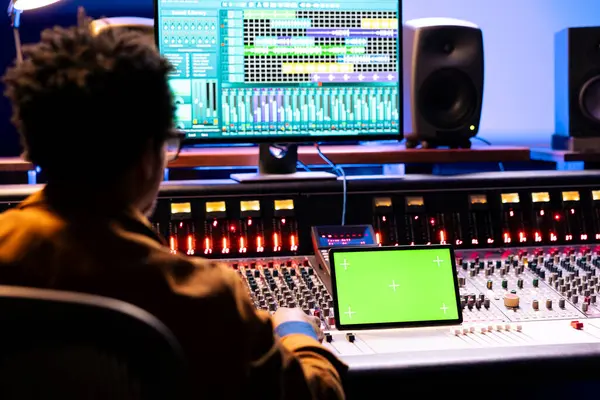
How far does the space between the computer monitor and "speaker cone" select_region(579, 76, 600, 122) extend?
65 centimetres

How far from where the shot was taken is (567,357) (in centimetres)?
164

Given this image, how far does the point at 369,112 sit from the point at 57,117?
54.3 inches

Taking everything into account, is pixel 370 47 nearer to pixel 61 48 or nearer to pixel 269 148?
pixel 269 148

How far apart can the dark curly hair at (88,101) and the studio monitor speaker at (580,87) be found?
1.80 meters

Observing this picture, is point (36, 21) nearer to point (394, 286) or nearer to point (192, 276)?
point (394, 286)

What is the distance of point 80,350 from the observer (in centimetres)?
83

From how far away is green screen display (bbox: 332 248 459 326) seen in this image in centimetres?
181

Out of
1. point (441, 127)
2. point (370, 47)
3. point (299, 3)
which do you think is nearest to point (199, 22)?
point (299, 3)

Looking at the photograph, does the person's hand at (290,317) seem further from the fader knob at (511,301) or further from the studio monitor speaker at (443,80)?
the studio monitor speaker at (443,80)

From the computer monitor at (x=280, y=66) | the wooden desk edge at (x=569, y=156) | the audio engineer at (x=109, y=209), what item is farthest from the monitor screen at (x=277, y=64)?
the audio engineer at (x=109, y=209)

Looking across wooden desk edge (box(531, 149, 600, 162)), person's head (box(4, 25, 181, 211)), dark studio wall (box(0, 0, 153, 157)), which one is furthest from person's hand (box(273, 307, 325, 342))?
dark studio wall (box(0, 0, 153, 157))

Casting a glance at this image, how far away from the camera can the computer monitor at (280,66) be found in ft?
7.33

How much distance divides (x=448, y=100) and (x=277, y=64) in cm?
61

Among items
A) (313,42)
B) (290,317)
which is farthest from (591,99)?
(290,317)
